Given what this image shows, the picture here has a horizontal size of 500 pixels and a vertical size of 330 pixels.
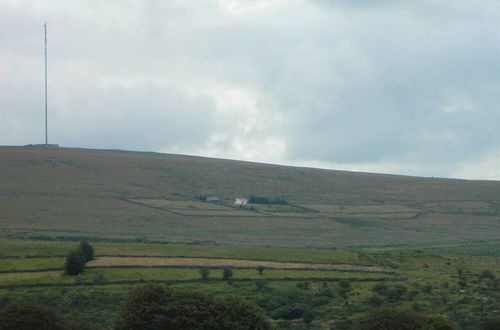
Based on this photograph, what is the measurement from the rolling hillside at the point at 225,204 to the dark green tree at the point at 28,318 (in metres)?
45.0

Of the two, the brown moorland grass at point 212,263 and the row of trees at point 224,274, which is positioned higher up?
the brown moorland grass at point 212,263

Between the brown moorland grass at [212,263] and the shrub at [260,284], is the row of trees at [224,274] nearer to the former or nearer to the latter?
the shrub at [260,284]

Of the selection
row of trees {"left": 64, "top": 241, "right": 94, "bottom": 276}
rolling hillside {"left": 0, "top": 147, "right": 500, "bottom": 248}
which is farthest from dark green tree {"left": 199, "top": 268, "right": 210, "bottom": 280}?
rolling hillside {"left": 0, "top": 147, "right": 500, "bottom": 248}

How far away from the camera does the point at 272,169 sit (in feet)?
495

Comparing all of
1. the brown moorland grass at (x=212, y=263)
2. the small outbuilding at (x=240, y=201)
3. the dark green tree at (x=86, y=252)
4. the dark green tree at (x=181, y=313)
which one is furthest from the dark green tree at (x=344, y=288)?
the small outbuilding at (x=240, y=201)

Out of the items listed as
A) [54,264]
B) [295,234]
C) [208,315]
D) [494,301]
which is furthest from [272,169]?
[208,315]

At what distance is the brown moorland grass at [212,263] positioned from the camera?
6194 centimetres

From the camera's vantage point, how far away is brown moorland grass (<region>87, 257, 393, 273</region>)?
6194cm

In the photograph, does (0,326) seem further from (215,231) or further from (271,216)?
(271,216)

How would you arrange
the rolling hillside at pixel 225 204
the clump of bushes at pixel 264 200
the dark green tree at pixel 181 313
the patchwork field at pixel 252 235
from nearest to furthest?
the dark green tree at pixel 181 313 → the patchwork field at pixel 252 235 → the rolling hillside at pixel 225 204 → the clump of bushes at pixel 264 200

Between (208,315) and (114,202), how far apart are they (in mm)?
68668

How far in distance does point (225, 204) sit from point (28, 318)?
257 feet

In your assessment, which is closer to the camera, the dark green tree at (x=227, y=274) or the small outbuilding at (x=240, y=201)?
the dark green tree at (x=227, y=274)

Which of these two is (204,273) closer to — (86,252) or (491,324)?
(86,252)
